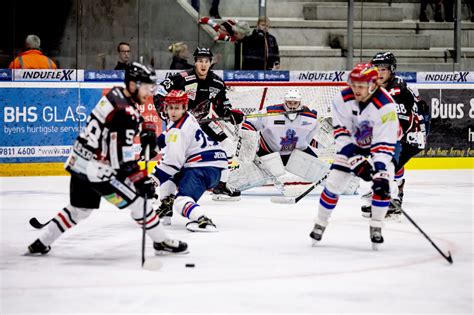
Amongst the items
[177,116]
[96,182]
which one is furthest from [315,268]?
[177,116]

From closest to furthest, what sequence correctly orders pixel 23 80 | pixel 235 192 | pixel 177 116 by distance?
pixel 177 116 < pixel 235 192 < pixel 23 80

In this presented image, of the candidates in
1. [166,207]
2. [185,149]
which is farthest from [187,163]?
[166,207]

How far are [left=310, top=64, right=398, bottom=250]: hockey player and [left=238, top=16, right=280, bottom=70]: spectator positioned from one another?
4.78 metres

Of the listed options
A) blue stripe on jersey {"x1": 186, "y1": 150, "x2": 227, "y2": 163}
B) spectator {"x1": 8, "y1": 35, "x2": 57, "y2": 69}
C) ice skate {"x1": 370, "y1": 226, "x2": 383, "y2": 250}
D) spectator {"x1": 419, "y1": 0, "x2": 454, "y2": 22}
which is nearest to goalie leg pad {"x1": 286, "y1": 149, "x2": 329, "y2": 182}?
blue stripe on jersey {"x1": 186, "y1": 150, "x2": 227, "y2": 163}

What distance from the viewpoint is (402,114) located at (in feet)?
23.5

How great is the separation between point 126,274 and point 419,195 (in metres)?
4.27

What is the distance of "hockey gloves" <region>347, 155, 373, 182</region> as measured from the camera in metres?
5.39

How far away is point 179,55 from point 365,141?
4.84 metres

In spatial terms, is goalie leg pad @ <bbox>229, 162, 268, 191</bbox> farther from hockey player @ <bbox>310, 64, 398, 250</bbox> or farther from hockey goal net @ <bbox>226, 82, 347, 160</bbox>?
hockey player @ <bbox>310, 64, 398, 250</bbox>

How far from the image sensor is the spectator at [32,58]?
9.57 meters

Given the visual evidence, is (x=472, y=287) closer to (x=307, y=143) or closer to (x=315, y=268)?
(x=315, y=268)

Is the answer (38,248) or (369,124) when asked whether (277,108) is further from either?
(38,248)

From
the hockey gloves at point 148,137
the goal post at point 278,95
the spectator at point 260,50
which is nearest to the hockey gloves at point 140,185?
the hockey gloves at point 148,137

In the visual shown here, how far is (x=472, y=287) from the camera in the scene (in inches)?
175
